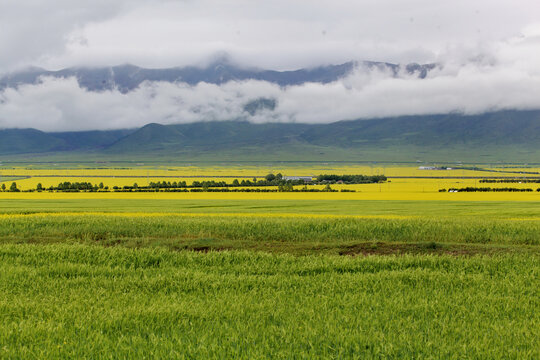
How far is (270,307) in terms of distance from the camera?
413 inches

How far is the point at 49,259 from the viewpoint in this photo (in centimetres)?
1628

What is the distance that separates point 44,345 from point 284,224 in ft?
64.9

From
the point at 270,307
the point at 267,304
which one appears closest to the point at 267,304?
the point at 267,304

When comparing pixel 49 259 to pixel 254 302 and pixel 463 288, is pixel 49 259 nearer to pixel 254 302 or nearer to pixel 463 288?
pixel 254 302

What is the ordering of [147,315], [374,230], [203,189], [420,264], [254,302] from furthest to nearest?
[203,189] < [374,230] < [420,264] < [254,302] < [147,315]

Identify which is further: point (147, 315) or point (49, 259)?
point (49, 259)

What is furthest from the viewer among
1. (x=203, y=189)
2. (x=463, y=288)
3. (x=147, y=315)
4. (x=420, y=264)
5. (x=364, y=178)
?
(x=364, y=178)

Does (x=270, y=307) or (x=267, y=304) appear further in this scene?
(x=267, y=304)

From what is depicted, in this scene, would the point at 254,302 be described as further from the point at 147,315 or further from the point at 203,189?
the point at 203,189

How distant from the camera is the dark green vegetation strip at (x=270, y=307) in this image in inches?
325

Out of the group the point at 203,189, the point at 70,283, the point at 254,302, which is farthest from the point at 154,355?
the point at 203,189

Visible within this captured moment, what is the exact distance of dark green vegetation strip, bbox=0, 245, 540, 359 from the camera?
8258mm

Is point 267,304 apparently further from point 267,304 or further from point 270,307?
point 270,307

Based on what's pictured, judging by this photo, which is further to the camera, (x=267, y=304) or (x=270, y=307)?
(x=267, y=304)
